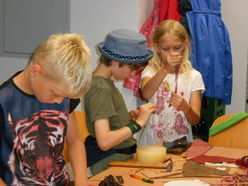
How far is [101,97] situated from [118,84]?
118 cm

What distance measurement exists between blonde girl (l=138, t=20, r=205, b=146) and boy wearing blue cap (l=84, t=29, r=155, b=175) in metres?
0.48

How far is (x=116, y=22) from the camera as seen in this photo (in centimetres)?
276

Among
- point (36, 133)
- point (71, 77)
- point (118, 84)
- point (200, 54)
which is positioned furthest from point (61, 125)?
point (200, 54)

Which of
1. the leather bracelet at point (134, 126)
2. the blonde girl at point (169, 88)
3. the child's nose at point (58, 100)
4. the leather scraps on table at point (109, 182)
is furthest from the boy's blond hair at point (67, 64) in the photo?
the blonde girl at point (169, 88)

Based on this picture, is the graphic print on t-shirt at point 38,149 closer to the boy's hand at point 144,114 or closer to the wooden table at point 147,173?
the wooden table at point 147,173

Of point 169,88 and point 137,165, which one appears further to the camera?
point 169,88

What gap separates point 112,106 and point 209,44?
144 centimetres

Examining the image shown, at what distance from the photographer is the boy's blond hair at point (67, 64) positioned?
114 centimetres

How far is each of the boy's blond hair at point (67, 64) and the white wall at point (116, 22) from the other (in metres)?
1.56

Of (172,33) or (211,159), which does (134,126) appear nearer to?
(211,159)

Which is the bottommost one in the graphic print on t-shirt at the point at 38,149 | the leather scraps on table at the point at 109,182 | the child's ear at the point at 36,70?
the leather scraps on table at the point at 109,182

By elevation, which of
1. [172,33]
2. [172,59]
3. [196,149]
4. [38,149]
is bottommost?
[196,149]

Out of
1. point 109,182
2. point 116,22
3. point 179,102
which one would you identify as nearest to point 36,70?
point 109,182

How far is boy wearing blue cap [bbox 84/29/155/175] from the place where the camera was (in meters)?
1.56
